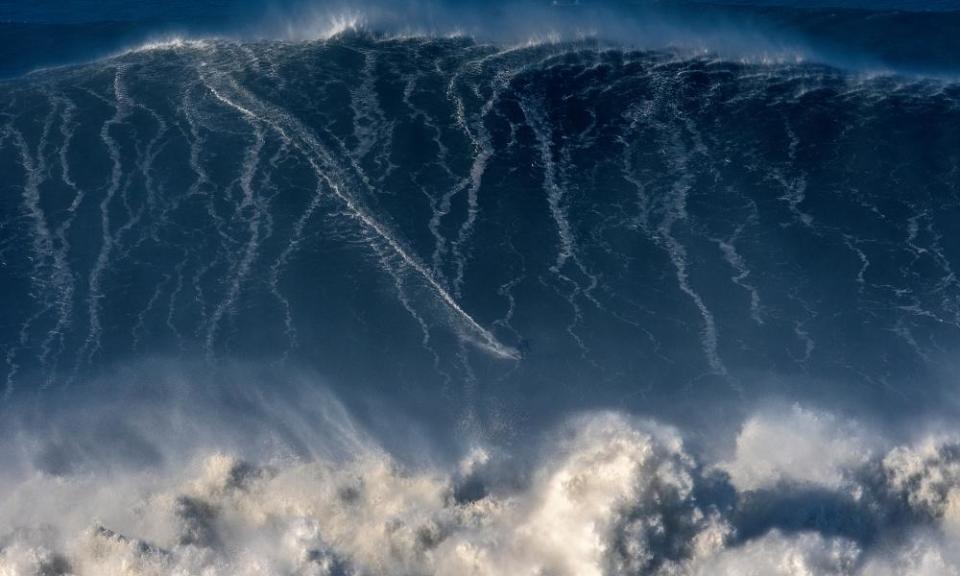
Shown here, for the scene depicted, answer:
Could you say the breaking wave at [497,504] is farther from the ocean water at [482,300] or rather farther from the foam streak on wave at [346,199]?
the foam streak on wave at [346,199]

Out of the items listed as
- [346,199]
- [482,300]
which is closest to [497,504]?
[482,300]

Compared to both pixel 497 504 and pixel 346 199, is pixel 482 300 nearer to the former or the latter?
pixel 346 199

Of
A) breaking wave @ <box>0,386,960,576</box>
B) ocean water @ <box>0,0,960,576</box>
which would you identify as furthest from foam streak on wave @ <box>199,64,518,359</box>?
breaking wave @ <box>0,386,960,576</box>

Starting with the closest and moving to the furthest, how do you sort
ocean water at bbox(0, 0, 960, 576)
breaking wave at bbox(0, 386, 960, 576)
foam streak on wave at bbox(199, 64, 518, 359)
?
breaking wave at bbox(0, 386, 960, 576)
ocean water at bbox(0, 0, 960, 576)
foam streak on wave at bbox(199, 64, 518, 359)

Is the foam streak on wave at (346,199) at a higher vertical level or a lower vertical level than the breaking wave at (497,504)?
higher

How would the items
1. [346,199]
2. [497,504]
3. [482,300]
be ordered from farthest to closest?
[346,199], [482,300], [497,504]

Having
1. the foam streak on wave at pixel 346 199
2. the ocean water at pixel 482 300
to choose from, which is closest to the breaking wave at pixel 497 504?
the ocean water at pixel 482 300

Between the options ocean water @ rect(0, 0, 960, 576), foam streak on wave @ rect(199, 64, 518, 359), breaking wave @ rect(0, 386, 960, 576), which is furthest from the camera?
foam streak on wave @ rect(199, 64, 518, 359)

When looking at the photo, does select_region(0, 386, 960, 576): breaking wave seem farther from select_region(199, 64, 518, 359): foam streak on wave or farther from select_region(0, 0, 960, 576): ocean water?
select_region(199, 64, 518, 359): foam streak on wave

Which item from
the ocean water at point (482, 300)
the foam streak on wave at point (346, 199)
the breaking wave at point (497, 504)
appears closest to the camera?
the breaking wave at point (497, 504)
